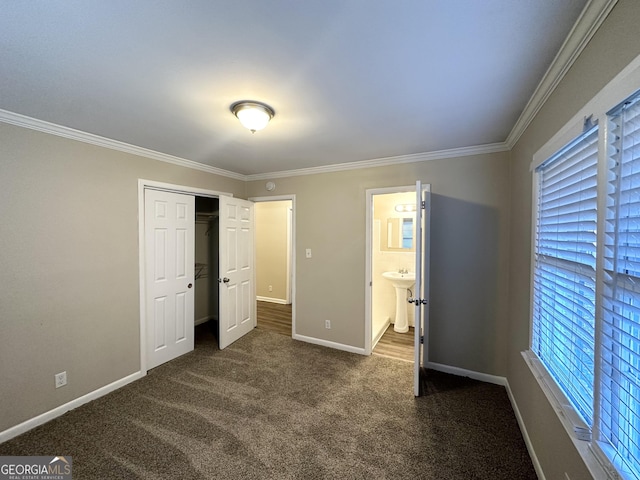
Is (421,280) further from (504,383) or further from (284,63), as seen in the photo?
(284,63)

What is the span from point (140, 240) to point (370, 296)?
273 centimetres

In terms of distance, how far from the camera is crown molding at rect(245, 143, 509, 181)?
2626 millimetres

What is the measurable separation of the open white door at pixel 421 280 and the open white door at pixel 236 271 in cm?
239

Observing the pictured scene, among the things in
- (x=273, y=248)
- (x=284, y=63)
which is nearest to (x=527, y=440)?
(x=284, y=63)

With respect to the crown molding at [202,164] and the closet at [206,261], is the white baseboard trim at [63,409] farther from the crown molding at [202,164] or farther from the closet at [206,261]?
the crown molding at [202,164]

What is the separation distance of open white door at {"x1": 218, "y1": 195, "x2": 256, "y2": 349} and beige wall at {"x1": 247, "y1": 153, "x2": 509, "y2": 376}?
3.67ft

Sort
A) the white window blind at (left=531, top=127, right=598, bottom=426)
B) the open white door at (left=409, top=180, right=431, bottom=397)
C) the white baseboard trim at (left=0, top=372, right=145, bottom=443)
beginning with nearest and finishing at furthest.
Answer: the white window blind at (left=531, top=127, right=598, bottom=426), the white baseboard trim at (left=0, top=372, right=145, bottom=443), the open white door at (left=409, top=180, right=431, bottom=397)

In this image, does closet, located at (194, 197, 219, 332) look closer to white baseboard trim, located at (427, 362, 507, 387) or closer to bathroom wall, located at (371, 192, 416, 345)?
bathroom wall, located at (371, 192, 416, 345)

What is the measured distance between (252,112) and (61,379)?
2762 millimetres

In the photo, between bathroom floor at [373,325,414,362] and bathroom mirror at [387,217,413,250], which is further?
bathroom mirror at [387,217,413,250]

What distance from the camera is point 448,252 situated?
2830 millimetres

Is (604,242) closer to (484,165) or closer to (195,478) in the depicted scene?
(484,165)

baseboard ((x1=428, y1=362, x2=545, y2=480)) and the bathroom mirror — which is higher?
the bathroom mirror

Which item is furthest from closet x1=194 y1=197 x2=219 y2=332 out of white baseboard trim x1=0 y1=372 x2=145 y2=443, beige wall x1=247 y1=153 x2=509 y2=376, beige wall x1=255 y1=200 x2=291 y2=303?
beige wall x1=247 y1=153 x2=509 y2=376
